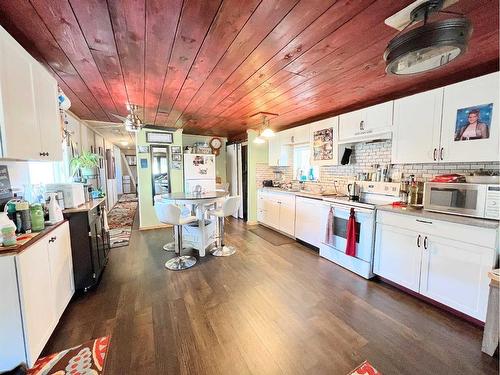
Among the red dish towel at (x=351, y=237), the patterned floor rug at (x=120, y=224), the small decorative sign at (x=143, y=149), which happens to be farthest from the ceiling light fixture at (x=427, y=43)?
the small decorative sign at (x=143, y=149)

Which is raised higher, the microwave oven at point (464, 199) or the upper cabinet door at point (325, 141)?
the upper cabinet door at point (325, 141)

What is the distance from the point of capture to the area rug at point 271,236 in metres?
3.84

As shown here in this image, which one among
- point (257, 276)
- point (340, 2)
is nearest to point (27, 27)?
point (340, 2)

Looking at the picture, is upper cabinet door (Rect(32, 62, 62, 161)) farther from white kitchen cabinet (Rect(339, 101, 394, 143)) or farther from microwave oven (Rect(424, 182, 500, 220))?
microwave oven (Rect(424, 182, 500, 220))

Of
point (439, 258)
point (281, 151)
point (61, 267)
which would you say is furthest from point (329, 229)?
point (61, 267)

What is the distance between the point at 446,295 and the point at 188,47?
307cm

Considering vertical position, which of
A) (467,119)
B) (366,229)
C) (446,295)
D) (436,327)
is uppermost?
(467,119)

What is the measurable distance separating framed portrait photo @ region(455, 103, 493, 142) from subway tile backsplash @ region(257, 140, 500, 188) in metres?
0.37

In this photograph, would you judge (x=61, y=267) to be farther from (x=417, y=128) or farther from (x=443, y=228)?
(x=417, y=128)

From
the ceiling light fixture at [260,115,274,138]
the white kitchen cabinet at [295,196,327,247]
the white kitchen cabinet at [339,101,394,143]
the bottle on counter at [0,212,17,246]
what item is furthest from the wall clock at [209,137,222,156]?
the bottle on counter at [0,212,17,246]

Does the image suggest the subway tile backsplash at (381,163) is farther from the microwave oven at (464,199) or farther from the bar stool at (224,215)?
the bar stool at (224,215)

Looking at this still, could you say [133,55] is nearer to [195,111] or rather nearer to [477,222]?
[195,111]

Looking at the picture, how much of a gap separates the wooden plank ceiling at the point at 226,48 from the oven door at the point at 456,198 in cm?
111

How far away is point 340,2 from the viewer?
46.3 inches
